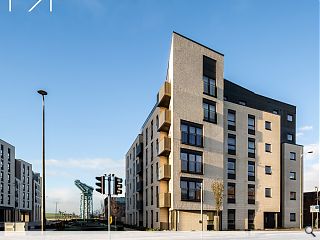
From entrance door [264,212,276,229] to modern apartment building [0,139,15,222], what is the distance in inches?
2733

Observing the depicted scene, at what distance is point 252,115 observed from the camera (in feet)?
152

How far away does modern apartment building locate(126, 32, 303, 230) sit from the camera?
3744cm

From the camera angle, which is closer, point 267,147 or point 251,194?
point 251,194

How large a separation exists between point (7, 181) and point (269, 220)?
73234mm

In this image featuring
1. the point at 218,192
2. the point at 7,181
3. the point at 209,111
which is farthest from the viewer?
the point at 7,181

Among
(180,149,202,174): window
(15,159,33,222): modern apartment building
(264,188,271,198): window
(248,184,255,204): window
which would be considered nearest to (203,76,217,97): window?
(180,149,202,174): window

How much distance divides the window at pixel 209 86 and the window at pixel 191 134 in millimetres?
3721

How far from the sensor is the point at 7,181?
327 feet

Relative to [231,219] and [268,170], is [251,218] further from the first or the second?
[268,170]

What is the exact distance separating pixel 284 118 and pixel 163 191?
23.9 metres

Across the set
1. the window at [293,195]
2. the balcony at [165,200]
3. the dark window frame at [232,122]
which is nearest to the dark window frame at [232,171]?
the dark window frame at [232,122]

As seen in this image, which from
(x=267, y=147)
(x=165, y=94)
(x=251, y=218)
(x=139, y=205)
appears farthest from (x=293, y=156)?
(x=165, y=94)

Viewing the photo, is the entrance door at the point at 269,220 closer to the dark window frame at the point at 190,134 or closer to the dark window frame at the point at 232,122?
the dark window frame at the point at 232,122

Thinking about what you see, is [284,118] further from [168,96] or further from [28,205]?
[28,205]
